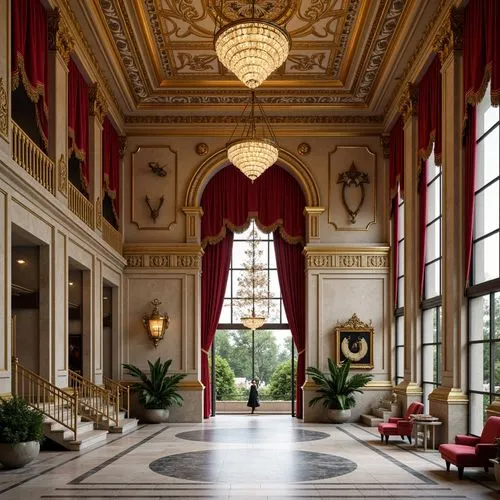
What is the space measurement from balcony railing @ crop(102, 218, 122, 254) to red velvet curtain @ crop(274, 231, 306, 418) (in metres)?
3.98

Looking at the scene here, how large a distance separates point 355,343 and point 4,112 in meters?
11.0

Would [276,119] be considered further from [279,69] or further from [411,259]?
[411,259]

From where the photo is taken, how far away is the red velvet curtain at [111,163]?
672 inches

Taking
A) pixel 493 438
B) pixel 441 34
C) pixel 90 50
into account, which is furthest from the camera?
pixel 90 50

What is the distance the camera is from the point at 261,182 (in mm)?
19578

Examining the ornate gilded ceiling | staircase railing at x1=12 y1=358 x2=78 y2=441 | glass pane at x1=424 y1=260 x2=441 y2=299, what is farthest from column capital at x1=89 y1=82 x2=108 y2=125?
glass pane at x1=424 y1=260 x2=441 y2=299

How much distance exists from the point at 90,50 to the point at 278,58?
5.82m

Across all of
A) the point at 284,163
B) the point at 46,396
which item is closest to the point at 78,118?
the point at 46,396

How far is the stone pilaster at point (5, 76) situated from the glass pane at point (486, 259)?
22.3ft

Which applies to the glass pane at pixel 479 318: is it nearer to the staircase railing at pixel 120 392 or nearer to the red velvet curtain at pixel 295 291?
the red velvet curtain at pixel 295 291

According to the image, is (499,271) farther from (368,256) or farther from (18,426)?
(368,256)

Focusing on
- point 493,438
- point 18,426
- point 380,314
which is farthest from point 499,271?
Answer: point 380,314

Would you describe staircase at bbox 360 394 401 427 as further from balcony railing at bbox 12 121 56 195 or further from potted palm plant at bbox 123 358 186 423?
balcony railing at bbox 12 121 56 195

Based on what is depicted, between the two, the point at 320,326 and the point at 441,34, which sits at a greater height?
the point at 441,34
